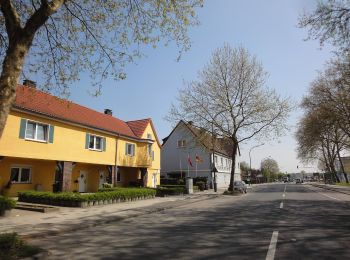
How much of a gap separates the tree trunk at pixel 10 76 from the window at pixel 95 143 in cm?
2255

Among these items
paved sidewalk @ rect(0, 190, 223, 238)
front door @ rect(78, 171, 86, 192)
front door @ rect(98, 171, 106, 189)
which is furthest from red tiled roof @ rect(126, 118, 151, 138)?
paved sidewalk @ rect(0, 190, 223, 238)

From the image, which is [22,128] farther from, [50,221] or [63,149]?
[50,221]

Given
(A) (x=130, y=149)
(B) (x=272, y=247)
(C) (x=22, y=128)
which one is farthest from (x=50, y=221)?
(A) (x=130, y=149)

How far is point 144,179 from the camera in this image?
38656 mm

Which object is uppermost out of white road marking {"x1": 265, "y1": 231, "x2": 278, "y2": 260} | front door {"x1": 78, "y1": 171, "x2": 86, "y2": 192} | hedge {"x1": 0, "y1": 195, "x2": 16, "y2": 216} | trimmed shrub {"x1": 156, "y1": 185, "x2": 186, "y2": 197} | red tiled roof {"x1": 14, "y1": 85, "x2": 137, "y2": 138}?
red tiled roof {"x1": 14, "y1": 85, "x2": 137, "y2": 138}

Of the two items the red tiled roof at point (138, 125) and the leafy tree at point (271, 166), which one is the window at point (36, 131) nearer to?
the red tiled roof at point (138, 125)

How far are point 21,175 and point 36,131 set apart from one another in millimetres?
3646

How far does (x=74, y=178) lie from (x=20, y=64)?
2384 cm

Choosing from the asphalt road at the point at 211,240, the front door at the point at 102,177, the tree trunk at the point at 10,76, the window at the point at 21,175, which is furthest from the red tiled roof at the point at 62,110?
the tree trunk at the point at 10,76

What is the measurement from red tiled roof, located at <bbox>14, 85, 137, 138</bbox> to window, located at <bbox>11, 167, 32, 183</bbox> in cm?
446

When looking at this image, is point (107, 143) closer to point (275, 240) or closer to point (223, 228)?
point (223, 228)

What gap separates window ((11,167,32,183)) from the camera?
24.7 m

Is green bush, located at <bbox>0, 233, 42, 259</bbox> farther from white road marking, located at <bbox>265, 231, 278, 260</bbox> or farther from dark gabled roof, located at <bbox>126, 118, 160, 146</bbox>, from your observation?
dark gabled roof, located at <bbox>126, 118, 160, 146</bbox>

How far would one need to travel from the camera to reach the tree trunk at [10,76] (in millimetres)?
7836
